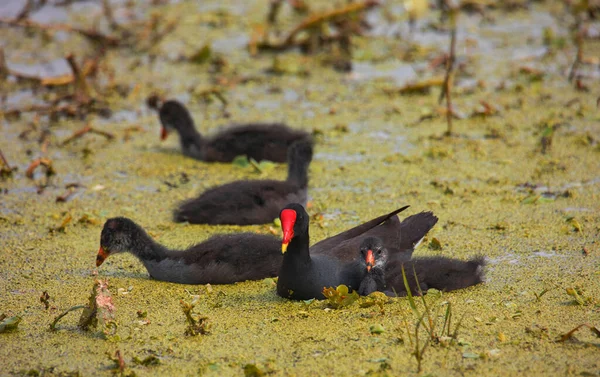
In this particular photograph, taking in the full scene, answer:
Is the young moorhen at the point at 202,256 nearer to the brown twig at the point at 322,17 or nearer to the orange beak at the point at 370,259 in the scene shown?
the orange beak at the point at 370,259

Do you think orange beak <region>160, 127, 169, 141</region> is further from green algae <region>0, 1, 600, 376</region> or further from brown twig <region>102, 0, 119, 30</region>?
brown twig <region>102, 0, 119, 30</region>

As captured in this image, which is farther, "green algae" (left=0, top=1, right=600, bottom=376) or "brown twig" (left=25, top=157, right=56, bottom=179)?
"brown twig" (left=25, top=157, right=56, bottom=179)

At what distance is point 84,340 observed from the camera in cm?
414

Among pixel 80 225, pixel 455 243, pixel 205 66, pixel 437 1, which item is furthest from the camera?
pixel 437 1

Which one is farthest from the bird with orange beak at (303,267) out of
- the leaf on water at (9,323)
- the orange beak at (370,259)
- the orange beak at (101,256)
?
the leaf on water at (9,323)

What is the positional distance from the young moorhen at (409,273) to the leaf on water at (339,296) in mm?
149

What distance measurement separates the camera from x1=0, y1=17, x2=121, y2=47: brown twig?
9969 mm

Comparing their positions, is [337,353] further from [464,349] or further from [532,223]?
[532,223]

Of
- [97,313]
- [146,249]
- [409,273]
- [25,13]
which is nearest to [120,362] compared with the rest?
[97,313]

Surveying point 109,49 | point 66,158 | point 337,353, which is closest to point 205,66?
point 109,49

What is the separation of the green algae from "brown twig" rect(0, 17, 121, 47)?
8.1 inches

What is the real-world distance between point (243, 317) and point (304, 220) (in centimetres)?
57

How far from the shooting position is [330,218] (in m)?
6.19

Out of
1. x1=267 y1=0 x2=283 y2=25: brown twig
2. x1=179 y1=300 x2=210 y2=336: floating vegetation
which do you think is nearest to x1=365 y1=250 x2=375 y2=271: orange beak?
x1=179 y1=300 x2=210 y2=336: floating vegetation
